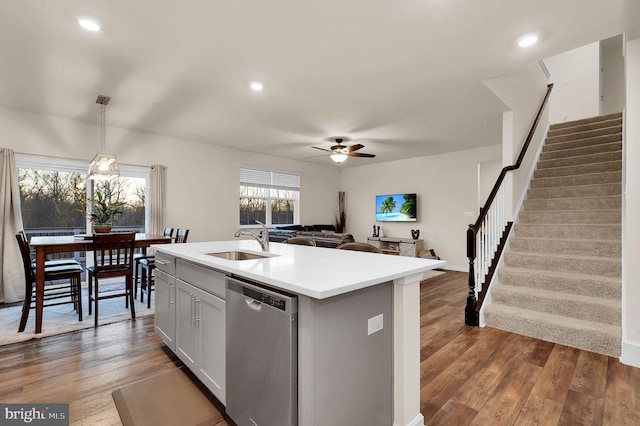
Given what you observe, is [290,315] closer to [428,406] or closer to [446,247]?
[428,406]

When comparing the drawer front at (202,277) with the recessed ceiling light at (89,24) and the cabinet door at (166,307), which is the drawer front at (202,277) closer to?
the cabinet door at (166,307)

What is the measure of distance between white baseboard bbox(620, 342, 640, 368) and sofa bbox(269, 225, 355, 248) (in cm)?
334

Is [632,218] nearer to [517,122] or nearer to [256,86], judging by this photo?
[517,122]

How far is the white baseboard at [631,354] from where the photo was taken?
2.32 metres

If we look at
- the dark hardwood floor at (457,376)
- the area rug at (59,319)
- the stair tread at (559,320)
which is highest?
the stair tread at (559,320)

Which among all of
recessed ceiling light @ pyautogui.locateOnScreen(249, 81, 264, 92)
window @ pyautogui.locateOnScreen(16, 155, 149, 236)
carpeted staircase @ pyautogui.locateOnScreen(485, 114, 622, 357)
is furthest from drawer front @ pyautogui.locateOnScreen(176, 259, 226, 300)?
window @ pyautogui.locateOnScreen(16, 155, 149, 236)

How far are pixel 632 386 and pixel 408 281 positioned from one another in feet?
6.26

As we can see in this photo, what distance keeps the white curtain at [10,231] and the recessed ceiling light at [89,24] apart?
2975 millimetres

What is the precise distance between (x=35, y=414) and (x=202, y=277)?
124 centimetres

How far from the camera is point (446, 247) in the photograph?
6.61 meters

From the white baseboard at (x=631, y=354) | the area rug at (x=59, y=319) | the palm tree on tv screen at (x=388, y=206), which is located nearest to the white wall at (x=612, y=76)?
the palm tree on tv screen at (x=388, y=206)

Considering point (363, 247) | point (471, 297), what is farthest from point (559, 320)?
point (363, 247)

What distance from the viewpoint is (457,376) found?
7.25 ft

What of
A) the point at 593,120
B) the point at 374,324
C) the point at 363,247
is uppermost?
the point at 593,120
